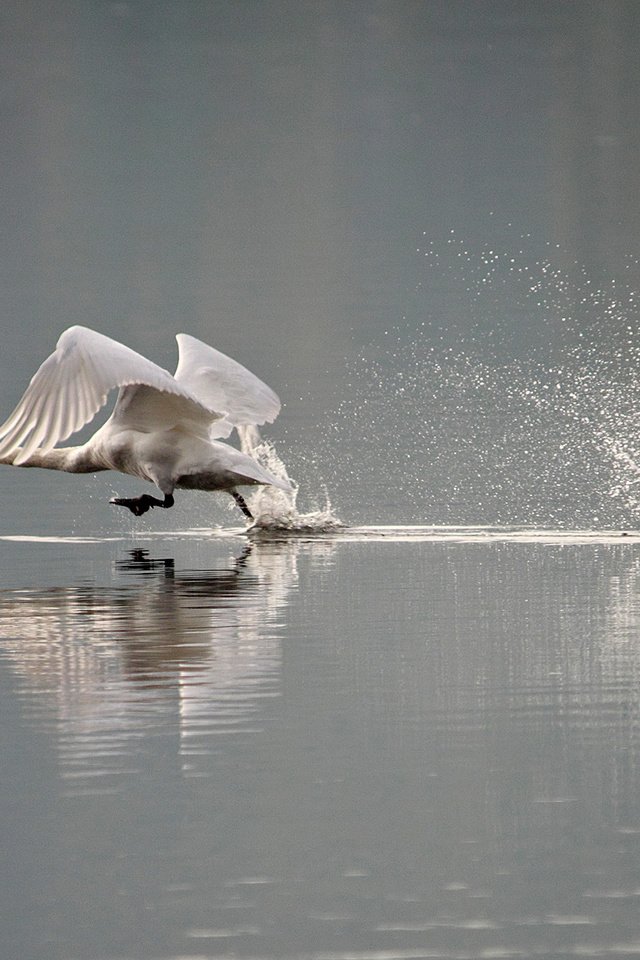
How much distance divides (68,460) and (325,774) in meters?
8.83

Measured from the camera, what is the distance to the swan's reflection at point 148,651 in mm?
9969

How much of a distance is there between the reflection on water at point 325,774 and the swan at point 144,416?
2092 mm

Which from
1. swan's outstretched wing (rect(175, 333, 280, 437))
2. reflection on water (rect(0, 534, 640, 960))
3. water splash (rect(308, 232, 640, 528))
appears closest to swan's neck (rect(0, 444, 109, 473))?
swan's outstretched wing (rect(175, 333, 280, 437))

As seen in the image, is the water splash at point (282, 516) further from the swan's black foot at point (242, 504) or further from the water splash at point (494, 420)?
the water splash at point (494, 420)

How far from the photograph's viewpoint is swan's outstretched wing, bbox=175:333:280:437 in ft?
57.9

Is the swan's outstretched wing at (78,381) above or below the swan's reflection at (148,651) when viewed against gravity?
above

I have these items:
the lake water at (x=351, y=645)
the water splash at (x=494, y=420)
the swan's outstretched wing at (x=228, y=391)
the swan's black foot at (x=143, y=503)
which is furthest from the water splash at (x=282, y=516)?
the swan's black foot at (x=143, y=503)

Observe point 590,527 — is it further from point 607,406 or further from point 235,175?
point 235,175

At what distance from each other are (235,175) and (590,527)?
73.6 meters

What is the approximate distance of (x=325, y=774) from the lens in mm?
8984

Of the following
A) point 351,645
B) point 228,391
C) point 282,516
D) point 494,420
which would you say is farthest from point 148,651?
point 494,420

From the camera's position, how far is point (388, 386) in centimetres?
2788

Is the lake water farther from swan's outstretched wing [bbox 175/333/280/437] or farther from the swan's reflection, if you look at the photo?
swan's outstretched wing [bbox 175/333/280/437]

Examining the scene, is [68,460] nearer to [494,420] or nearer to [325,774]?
[494,420]
